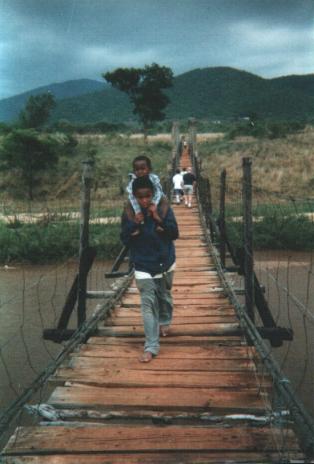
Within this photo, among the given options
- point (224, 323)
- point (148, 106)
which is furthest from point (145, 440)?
point (148, 106)

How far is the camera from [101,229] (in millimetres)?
16000

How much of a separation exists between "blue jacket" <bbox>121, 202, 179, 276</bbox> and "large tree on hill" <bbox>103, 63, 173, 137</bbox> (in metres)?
44.9

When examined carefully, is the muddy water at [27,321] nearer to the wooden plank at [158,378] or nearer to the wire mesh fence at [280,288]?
the wooden plank at [158,378]

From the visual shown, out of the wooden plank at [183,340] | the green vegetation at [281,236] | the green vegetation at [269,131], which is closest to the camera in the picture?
the wooden plank at [183,340]

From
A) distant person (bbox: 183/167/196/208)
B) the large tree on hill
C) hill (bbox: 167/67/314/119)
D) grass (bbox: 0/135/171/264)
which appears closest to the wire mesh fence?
distant person (bbox: 183/167/196/208)

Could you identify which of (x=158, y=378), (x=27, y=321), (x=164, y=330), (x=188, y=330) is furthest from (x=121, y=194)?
(x=158, y=378)

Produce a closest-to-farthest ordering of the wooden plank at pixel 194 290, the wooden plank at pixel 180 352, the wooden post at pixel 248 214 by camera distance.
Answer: the wooden plank at pixel 180 352 → the wooden post at pixel 248 214 → the wooden plank at pixel 194 290

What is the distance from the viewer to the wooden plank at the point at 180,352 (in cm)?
344

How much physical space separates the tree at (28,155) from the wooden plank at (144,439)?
24.1m

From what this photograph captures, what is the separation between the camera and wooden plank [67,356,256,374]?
127 inches

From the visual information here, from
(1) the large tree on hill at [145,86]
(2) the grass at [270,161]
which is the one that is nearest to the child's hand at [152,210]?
(2) the grass at [270,161]

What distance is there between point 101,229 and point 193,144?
7721 millimetres

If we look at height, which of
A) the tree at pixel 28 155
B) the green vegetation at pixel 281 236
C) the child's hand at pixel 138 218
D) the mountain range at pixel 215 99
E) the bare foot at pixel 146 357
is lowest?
the green vegetation at pixel 281 236

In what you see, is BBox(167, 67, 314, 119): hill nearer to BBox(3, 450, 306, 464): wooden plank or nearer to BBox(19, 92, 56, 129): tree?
BBox(19, 92, 56, 129): tree
